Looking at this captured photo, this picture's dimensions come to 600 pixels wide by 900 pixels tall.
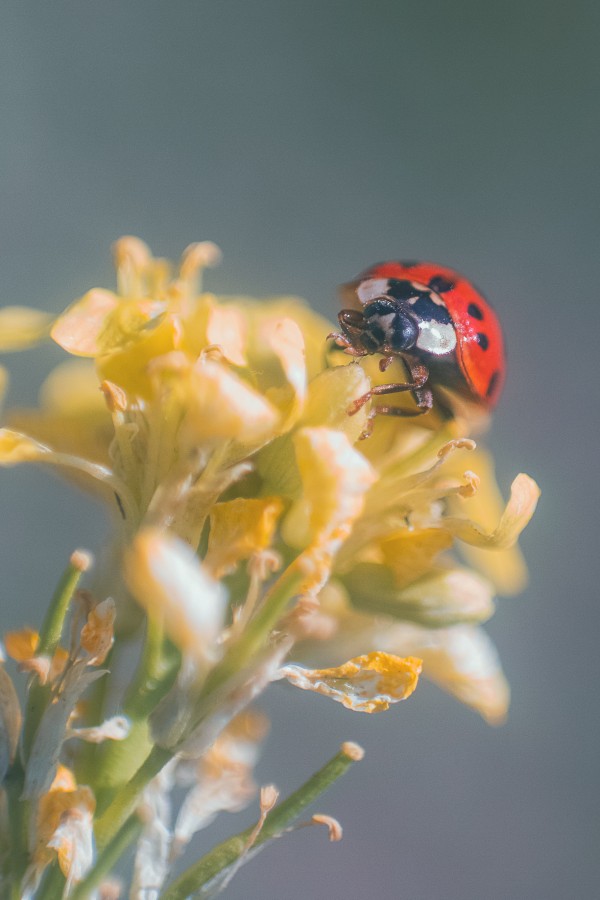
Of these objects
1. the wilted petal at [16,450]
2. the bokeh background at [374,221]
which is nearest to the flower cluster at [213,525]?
the wilted petal at [16,450]

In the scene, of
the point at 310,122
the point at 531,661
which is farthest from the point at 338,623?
the point at 310,122

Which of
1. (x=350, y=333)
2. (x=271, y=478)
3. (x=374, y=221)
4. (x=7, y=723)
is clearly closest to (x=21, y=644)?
(x=7, y=723)

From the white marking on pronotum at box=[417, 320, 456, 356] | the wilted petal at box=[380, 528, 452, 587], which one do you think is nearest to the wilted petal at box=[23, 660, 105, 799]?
the wilted petal at box=[380, 528, 452, 587]

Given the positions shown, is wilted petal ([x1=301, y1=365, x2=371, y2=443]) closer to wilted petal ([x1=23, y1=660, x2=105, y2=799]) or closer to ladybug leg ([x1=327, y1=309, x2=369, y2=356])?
ladybug leg ([x1=327, y1=309, x2=369, y2=356])

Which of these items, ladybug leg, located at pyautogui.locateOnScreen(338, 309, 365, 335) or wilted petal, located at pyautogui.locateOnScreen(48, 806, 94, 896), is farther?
ladybug leg, located at pyautogui.locateOnScreen(338, 309, 365, 335)

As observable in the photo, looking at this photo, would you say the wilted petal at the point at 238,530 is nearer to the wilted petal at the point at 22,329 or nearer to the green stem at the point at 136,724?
the green stem at the point at 136,724

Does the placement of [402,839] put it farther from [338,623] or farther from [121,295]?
[121,295]

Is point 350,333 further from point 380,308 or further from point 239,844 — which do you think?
point 239,844
